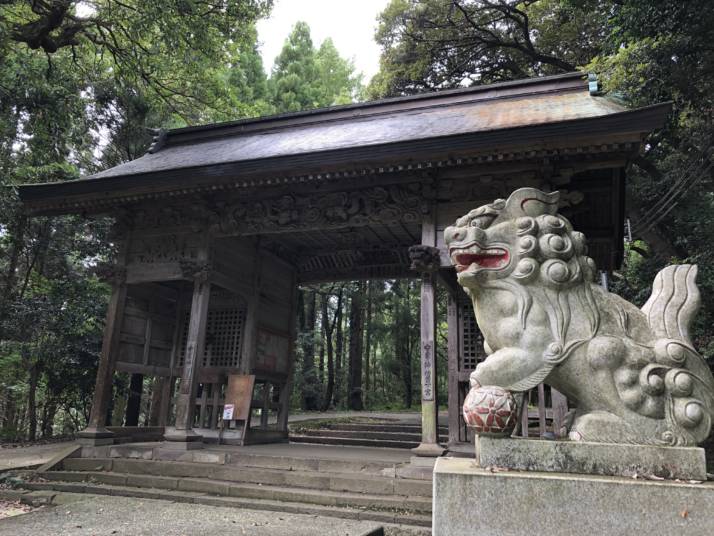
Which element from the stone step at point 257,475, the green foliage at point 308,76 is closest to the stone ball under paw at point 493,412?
the stone step at point 257,475

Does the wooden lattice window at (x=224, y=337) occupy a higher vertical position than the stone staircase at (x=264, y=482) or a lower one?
higher

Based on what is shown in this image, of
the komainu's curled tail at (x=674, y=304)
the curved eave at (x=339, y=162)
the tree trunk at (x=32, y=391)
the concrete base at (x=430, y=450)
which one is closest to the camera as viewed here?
the komainu's curled tail at (x=674, y=304)

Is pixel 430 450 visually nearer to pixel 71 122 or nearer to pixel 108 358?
pixel 108 358

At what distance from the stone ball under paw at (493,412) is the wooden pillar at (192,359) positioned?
17.7 ft

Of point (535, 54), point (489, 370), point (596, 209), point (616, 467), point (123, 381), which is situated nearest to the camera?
point (616, 467)

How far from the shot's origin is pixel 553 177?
5.91 metres

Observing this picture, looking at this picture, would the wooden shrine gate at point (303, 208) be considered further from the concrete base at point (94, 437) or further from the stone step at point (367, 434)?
the stone step at point (367, 434)

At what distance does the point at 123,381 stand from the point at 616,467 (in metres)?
12.1

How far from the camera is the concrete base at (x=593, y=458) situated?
8.08ft

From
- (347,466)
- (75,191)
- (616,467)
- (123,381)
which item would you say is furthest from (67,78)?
(616,467)

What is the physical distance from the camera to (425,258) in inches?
239

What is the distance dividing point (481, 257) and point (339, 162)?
3558 mm

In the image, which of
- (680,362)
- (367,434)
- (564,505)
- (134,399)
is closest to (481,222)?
(680,362)

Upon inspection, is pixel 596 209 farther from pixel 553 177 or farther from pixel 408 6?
pixel 408 6
